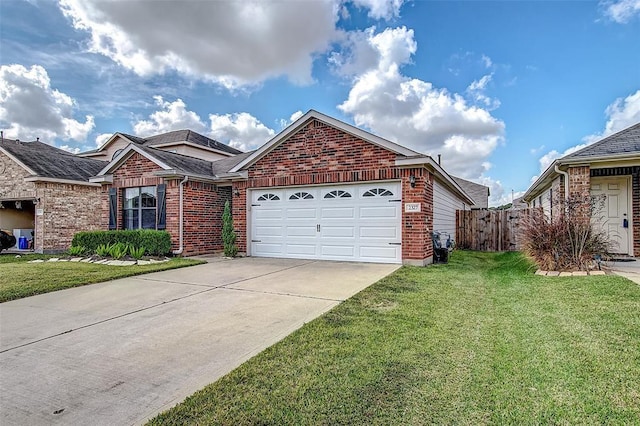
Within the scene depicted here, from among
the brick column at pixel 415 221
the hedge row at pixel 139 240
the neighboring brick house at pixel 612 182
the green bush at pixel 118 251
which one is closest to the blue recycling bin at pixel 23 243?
the hedge row at pixel 139 240

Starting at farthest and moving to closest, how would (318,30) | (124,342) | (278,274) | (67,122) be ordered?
(67,122) → (318,30) → (278,274) → (124,342)

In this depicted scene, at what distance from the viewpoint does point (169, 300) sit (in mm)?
5812

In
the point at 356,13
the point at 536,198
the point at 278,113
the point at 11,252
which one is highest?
the point at 356,13

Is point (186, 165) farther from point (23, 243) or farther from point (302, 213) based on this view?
point (23, 243)

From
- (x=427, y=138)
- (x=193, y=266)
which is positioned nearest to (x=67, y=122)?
(x=193, y=266)

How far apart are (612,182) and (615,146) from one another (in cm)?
149

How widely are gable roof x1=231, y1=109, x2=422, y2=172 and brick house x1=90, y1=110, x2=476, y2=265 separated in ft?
0.10

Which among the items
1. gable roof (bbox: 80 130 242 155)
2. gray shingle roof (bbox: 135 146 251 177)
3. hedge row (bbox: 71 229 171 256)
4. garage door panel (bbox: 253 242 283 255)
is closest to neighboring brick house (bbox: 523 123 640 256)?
garage door panel (bbox: 253 242 283 255)

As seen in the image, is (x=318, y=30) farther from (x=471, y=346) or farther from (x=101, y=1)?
(x=471, y=346)

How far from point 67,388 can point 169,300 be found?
3.00 m

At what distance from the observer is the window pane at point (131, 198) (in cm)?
1293

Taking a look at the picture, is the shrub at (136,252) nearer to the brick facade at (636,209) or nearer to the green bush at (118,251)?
the green bush at (118,251)

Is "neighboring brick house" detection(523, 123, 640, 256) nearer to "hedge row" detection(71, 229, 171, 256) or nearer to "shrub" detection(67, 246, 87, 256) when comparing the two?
"hedge row" detection(71, 229, 171, 256)

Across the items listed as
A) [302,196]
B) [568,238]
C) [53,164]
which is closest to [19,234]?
[53,164]
